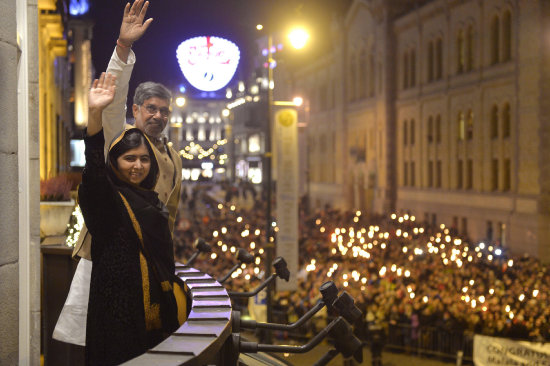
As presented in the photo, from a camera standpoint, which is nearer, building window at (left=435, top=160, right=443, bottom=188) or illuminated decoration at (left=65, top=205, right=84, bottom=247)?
illuminated decoration at (left=65, top=205, right=84, bottom=247)

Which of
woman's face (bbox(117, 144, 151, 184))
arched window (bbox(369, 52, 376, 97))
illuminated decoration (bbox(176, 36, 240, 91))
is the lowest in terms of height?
woman's face (bbox(117, 144, 151, 184))

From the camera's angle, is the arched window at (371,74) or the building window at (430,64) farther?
the arched window at (371,74)

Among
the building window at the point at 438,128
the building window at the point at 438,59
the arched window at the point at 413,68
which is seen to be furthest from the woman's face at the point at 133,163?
the arched window at the point at 413,68

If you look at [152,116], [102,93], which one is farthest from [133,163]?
[152,116]

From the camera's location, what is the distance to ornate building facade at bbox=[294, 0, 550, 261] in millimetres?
29422

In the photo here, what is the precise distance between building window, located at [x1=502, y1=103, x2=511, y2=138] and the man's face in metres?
29.4

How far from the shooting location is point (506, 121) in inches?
1256

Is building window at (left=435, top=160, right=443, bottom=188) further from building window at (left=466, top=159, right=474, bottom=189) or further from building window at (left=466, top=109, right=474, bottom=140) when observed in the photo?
building window at (left=466, top=109, right=474, bottom=140)

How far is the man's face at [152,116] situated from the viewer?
4414mm

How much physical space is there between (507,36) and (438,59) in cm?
694

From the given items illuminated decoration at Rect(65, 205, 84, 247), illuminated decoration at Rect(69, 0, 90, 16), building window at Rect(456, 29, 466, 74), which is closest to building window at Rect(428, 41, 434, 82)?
Answer: building window at Rect(456, 29, 466, 74)

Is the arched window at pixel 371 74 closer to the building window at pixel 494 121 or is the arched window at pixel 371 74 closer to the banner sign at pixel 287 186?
the building window at pixel 494 121

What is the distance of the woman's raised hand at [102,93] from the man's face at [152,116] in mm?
709

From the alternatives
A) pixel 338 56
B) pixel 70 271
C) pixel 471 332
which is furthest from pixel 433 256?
pixel 338 56
